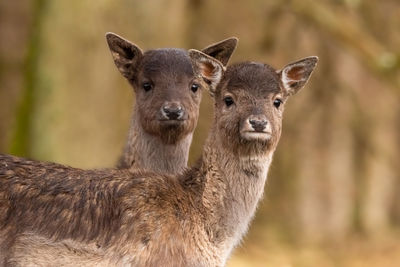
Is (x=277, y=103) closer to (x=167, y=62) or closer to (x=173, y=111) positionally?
(x=173, y=111)

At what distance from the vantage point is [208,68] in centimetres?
1127

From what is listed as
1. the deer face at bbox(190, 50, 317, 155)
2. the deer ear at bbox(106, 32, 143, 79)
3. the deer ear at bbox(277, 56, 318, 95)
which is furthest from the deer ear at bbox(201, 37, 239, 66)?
the deer face at bbox(190, 50, 317, 155)

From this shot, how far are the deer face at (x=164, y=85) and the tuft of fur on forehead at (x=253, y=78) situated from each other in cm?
156

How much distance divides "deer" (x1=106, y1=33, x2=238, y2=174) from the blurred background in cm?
396

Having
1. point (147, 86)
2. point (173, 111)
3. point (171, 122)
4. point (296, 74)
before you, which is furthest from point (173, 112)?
point (296, 74)

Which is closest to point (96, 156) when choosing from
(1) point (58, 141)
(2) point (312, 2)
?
(1) point (58, 141)

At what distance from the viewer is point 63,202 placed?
10.3m

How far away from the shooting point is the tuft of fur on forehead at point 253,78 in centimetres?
1081

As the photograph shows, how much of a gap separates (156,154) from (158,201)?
2694 millimetres

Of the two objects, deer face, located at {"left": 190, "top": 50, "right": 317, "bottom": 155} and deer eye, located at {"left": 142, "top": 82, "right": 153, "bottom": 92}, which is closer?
deer face, located at {"left": 190, "top": 50, "right": 317, "bottom": 155}

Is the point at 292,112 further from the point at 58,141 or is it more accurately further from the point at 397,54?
the point at 58,141

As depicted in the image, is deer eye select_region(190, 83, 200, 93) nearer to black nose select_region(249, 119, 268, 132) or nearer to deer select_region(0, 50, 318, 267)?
deer select_region(0, 50, 318, 267)

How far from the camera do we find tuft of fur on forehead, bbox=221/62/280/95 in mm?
10812

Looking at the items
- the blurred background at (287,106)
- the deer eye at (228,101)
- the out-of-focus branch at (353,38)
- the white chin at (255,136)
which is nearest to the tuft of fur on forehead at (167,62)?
the deer eye at (228,101)
